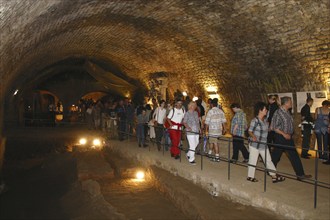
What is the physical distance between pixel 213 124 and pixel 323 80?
3.42m

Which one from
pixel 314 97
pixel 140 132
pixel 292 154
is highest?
pixel 314 97

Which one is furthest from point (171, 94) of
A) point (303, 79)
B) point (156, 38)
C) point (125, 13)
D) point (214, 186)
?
point (214, 186)

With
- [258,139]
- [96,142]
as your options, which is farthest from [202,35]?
[96,142]

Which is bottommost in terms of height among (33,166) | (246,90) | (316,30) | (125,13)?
(33,166)

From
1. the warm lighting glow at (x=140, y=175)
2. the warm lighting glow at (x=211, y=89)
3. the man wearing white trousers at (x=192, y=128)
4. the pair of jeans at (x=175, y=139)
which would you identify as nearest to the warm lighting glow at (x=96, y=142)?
the warm lighting glow at (x=140, y=175)

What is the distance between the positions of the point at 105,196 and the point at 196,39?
20.3ft

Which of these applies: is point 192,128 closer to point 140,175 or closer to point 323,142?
point 140,175

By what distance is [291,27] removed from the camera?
7.69 meters

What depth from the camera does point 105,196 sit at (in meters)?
6.74

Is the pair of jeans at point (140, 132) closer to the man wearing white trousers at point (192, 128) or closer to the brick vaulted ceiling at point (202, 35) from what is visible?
the man wearing white trousers at point (192, 128)

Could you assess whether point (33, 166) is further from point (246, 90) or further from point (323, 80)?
point (323, 80)

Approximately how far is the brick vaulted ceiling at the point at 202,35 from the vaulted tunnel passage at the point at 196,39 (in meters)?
0.03

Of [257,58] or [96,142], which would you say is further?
[96,142]

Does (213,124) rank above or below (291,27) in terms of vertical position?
below
